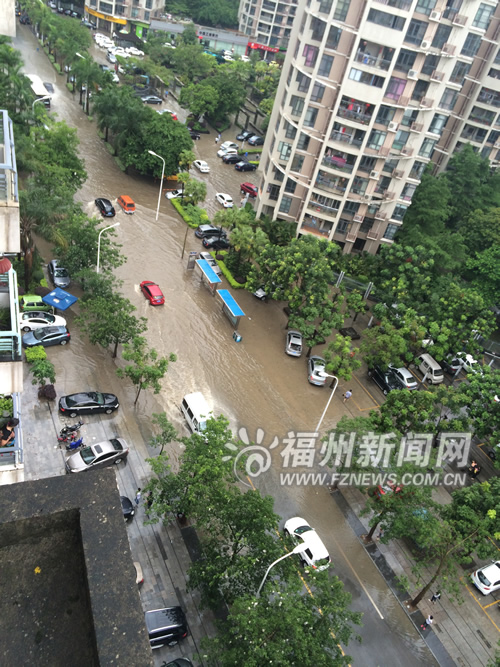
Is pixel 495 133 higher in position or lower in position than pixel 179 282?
higher

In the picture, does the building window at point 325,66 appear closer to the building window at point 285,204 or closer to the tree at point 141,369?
the building window at point 285,204

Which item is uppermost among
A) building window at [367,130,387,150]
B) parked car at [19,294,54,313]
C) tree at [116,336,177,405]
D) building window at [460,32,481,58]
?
building window at [460,32,481,58]

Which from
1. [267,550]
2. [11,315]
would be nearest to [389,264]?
[267,550]

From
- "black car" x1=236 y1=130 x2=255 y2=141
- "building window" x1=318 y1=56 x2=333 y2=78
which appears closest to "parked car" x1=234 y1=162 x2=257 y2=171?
"black car" x1=236 y1=130 x2=255 y2=141

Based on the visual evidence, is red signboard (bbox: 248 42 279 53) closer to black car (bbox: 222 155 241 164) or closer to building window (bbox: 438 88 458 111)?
black car (bbox: 222 155 241 164)

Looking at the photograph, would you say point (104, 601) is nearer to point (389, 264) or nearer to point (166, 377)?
point (166, 377)

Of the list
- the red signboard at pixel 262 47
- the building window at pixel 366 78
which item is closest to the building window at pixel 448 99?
the building window at pixel 366 78
